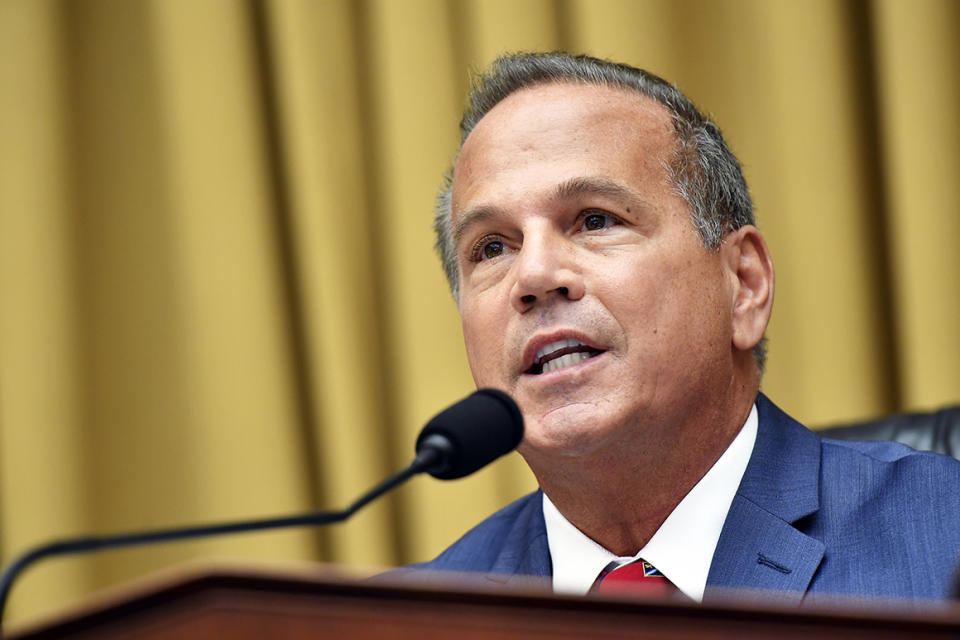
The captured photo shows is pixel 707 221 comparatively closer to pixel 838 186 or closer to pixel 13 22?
pixel 838 186

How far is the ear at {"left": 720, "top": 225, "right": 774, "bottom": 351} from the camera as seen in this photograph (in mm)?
1605

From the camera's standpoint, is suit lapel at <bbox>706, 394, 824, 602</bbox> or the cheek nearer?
suit lapel at <bbox>706, 394, 824, 602</bbox>

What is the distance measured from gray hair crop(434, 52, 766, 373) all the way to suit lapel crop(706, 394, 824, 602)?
0.23 metres

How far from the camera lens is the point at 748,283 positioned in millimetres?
1651

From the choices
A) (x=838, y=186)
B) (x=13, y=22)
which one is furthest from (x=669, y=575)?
(x=13, y=22)

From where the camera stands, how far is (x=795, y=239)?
2184 millimetres

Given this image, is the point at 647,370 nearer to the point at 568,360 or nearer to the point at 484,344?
the point at 568,360

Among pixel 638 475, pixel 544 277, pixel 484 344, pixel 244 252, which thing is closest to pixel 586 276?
pixel 544 277

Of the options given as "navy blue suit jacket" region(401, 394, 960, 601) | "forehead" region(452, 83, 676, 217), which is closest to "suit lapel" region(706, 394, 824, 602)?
"navy blue suit jacket" region(401, 394, 960, 601)

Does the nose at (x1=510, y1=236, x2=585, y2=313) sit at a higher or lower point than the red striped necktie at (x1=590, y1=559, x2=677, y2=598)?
higher

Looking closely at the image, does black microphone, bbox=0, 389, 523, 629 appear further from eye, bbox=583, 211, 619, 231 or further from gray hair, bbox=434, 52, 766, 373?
gray hair, bbox=434, 52, 766, 373

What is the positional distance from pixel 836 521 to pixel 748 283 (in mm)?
415

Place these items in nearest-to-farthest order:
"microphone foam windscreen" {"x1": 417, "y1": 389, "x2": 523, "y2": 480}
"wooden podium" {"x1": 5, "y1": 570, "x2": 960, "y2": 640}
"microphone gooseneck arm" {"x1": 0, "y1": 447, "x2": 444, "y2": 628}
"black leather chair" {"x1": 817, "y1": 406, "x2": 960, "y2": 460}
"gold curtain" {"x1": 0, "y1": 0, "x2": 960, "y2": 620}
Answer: "wooden podium" {"x1": 5, "y1": 570, "x2": 960, "y2": 640}
"microphone gooseneck arm" {"x1": 0, "y1": 447, "x2": 444, "y2": 628}
"microphone foam windscreen" {"x1": 417, "y1": 389, "x2": 523, "y2": 480}
"black leather chair" {"x1": 817, "y1": 406, "x2": 960, "y2": 460}
"gold curtain" {"x1": 0, "y1": 0, "x2": 960, "y2": 620}

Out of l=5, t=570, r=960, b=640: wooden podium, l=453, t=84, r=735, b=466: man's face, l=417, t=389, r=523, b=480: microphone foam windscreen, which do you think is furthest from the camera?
l=453, t=84, r=735, b=466: man's face
